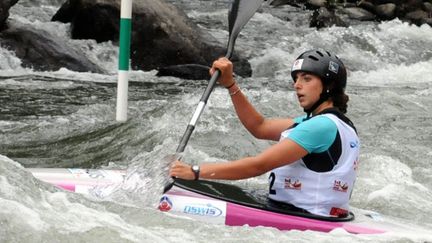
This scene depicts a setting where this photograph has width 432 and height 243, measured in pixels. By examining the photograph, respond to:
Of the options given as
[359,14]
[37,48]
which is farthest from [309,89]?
[359,14]

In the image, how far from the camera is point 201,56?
1041 cm

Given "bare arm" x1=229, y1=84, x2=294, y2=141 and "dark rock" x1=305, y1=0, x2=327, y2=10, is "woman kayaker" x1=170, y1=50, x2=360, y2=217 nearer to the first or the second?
"bare arm" x1=229, y1=84, x2=294, y2=141

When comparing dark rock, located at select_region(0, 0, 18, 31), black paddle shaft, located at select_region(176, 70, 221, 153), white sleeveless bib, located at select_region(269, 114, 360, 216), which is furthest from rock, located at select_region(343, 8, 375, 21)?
white sleeveless bib, located at select_region(269, 114, 360, 216)

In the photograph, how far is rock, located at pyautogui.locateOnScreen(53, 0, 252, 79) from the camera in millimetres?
10266

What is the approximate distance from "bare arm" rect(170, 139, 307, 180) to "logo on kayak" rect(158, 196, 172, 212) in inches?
5.8

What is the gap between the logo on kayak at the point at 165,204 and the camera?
3.61m

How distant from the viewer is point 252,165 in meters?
3.58

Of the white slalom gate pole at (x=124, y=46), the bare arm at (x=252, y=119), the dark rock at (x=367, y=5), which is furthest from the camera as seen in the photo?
the dark rock at (x=367, y=5)

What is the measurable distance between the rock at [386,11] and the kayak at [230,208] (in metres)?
15.0

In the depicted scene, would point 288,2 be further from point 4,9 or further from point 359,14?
point 4,9

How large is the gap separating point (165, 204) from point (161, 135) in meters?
2.71

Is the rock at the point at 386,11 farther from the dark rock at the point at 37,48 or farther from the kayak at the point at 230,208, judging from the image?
the kayak at the point at 230,208

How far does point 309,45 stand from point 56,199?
1083cm

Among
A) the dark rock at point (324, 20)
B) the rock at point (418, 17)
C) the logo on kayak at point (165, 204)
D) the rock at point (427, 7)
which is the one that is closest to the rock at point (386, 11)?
the rock at point (418, 17)
